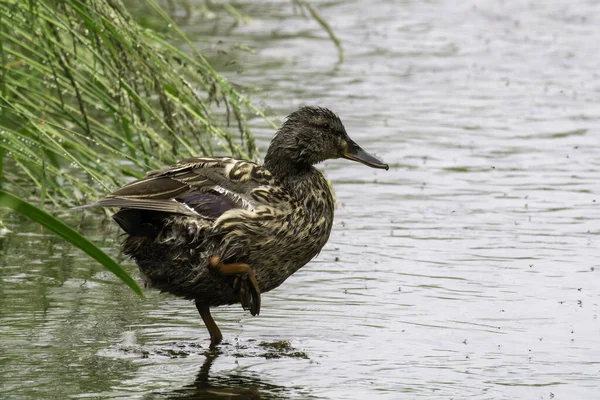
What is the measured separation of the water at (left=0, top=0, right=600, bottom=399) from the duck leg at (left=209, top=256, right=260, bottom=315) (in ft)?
0.73

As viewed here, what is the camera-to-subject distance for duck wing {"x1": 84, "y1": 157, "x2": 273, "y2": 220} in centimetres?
570

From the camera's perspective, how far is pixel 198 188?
5902mm

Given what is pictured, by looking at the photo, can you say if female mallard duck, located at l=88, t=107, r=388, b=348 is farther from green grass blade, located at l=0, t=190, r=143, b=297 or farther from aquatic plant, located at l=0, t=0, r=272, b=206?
green grass blade, located at l=0, t=190, r=143, b=297

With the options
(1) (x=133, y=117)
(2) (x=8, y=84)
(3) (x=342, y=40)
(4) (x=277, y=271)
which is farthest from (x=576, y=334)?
(3) (x=342, y=40)

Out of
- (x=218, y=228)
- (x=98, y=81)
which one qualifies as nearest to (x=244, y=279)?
(x=218, y=228)

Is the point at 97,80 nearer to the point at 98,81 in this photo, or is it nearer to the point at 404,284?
the point at 98,81

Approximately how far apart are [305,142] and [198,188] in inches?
26.7

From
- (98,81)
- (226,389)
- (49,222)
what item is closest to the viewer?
(49,222)

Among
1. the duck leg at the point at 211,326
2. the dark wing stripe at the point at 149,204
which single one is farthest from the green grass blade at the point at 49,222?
the duck leg at the point at 211,326

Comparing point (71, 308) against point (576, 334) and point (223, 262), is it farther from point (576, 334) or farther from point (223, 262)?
point (576, 334)

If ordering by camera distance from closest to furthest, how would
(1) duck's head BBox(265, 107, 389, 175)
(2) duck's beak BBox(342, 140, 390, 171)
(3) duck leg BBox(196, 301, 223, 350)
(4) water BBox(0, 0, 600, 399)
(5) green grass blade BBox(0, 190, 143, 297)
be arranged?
(5) green grass blade BBox(0, 190, 143, 297)
(4) water BBox(0, 0, 600, 399)
(3) duck leg BBox(196, 301, 223, 350)
(1) duck's head BBox(265, 107, 389, 175)
(2) duck's beak BBox(342, 140, 390, 171)

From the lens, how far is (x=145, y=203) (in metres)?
5.65

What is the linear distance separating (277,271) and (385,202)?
2.80 meters

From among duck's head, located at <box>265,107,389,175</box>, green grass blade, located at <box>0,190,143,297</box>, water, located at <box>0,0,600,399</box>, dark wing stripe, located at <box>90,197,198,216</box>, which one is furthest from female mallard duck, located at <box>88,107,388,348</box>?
green grass blade, located at <box>0,190,143,297</box>
